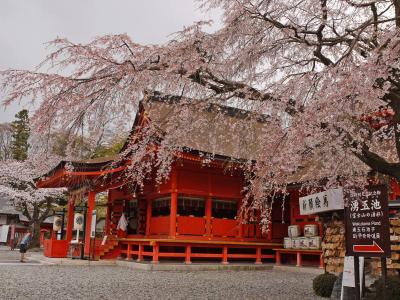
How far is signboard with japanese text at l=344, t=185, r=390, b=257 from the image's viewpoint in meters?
5.51

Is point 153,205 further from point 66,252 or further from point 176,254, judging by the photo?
point 66,252

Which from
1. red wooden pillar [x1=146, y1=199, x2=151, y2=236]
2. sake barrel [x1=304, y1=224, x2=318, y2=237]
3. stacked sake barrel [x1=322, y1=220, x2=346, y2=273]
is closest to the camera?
stacked sake barrel [x1=322, y1=220, x2=346, y2=273]

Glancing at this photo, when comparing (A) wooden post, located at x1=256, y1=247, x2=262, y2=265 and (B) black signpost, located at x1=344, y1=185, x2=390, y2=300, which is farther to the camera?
(A) wooden post, located at x1=256, y1=247, x2=262, y2=265

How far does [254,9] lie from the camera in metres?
6.14

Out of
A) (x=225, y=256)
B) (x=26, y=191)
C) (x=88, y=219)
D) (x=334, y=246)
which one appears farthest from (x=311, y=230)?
(x=26, y=191)

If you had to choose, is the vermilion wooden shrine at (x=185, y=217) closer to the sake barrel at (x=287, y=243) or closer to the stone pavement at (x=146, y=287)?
the sake barrel at (x=287, y=243)

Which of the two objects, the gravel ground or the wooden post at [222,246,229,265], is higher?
the wooden post at [222,246,229,265]

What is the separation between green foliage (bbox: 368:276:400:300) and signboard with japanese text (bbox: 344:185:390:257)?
997mm

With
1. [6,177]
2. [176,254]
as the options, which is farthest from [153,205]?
[6,177]

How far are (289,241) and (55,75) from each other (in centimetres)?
1132

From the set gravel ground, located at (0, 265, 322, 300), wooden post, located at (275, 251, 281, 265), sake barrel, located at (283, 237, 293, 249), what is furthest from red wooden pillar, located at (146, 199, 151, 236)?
sake barrel, located at (283, 237, 293, 249)

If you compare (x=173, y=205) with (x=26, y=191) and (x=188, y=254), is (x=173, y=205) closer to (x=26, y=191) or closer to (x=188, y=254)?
(x=188, y=254)

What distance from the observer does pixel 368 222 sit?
575 centimetres

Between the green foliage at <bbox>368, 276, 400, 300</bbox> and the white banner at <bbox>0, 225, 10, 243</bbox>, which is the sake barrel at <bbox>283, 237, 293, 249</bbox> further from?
the white banner at <bbox>0, 225, 10, 243</bbox>
